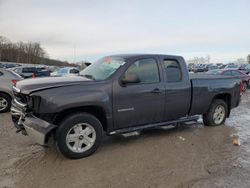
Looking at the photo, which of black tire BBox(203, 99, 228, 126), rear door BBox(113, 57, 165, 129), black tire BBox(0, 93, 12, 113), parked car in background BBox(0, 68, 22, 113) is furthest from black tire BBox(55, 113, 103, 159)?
black tire BBox(0, 93, 12, 113)

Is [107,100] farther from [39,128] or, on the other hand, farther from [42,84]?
[39,128]

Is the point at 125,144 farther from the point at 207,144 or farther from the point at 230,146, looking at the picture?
the point at 230,146

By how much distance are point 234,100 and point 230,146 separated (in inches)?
88.9

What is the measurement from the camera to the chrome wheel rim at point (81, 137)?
4.24 meters

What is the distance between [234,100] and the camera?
6922mm

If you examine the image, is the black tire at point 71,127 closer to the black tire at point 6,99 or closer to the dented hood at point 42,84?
the dented hood at point 42,84

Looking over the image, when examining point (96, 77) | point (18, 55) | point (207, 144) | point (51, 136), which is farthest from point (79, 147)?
point (18, 55)

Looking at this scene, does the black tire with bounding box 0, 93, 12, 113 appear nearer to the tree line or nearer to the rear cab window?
the rear cab window

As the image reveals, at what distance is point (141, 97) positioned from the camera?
4.89 metres

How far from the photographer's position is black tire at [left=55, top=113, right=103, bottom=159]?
4.10 metres

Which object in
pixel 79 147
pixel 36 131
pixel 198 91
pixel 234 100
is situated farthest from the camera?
pixel 234 100

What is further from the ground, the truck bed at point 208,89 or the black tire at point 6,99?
the truck bed at point 208,89

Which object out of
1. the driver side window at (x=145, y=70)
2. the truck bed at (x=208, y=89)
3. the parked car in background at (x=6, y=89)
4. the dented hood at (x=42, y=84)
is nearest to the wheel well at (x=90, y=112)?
the dented hood at (x=42, y=84)

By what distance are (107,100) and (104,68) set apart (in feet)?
2.87
